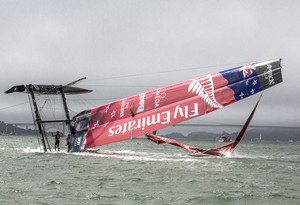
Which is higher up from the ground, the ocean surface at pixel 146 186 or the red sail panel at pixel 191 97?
the red sail panel at pixel 191 97

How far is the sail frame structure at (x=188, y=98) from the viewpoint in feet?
82.5

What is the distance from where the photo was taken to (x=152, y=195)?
1434 centimetres

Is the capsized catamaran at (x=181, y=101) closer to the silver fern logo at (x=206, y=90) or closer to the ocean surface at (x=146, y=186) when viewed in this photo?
the silver fern logo at (x=206, y=90)

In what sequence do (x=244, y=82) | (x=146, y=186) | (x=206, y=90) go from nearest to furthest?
(x=146, y=186)
(x=244, y=82)
(x=206, y=90)

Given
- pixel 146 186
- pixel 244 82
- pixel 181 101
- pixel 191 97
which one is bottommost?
pixel 146 186

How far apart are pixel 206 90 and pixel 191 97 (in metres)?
1.02

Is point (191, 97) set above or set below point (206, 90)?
below

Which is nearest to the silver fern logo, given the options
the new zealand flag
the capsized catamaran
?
the capsized catamaran

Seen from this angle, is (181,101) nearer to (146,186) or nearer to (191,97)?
(191,97)

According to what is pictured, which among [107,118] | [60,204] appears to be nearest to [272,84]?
[107,118]

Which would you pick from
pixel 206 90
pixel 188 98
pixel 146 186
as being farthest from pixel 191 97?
pixel 146 186

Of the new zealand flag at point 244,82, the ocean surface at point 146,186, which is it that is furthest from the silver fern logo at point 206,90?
the ocean surface at point 146,186

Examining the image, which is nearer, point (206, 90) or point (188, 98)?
point (206, 90)

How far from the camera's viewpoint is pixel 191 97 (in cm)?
2561
